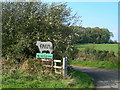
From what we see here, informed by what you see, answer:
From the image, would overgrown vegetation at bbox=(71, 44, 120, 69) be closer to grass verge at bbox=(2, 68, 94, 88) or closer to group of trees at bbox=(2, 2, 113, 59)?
group of trees at bbox=(2, 2, 113, 59)

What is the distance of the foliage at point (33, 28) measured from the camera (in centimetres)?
1148

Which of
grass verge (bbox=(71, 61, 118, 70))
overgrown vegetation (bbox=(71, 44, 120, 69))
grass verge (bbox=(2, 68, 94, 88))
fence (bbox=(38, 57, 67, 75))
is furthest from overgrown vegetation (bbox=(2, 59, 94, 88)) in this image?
overgrown vegetation (bbox=(71, 44, 120, 69))

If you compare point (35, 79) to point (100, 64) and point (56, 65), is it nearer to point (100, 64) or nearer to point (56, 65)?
point (56, 65)

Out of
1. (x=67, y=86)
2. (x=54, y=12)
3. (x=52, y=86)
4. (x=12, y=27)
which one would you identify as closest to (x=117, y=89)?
(x=67, y=86)

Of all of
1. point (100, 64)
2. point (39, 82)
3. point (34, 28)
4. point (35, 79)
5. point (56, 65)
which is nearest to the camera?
point (39, 82)

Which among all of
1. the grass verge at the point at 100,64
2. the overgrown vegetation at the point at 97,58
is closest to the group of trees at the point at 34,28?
the grass verge at the point at 100,64

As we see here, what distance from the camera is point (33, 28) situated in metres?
12.2

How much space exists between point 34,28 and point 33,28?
0.39 feet

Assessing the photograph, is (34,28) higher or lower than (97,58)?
higher

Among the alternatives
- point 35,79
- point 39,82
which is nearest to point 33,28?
point 35,79

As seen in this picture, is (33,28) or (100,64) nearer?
(33,28)

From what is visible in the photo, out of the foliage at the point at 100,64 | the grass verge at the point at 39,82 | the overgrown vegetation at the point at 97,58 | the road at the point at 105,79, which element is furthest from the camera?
the overgrown vegetation at the point at 97,58

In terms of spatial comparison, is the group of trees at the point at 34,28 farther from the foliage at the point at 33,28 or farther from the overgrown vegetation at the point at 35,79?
the overgrown vegetation at the point at 35,79

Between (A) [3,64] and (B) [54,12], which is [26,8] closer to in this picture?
(B) [54,12]
